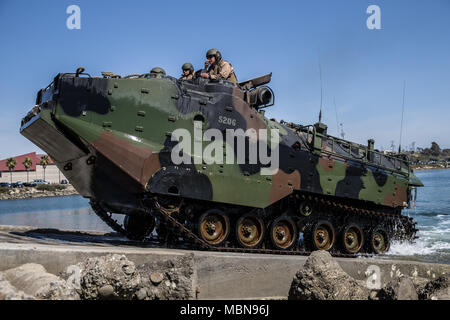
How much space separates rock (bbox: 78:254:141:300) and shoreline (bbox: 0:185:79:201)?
240 feet

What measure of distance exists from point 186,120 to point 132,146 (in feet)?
4.72

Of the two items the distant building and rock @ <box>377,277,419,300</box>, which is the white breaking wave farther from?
the distant building

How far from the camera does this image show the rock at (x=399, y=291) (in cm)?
669

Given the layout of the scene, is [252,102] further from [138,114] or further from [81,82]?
[81,82]

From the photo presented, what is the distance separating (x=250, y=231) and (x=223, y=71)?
4.08m

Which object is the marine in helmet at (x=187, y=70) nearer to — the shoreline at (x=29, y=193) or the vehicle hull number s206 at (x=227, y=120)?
the vehicle hull number s206 at (x=227, y=120)

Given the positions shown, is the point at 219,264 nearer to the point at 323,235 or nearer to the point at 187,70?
the point at 323,235

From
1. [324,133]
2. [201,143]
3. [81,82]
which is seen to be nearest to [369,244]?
[324,133]

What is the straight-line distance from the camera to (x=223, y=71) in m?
11.2

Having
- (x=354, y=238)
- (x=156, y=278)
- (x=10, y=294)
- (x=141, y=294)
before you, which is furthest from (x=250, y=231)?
(x=10, y=294)

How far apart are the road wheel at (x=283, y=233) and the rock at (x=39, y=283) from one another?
606cm

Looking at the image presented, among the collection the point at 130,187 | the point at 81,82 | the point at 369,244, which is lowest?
the point at 369,244

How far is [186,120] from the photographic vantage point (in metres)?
9.55

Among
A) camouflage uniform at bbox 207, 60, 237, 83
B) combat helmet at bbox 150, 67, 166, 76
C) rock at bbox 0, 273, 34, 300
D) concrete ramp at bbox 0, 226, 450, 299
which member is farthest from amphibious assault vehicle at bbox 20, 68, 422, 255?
rock at bbox 0, 273, 34, 300
